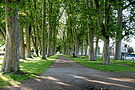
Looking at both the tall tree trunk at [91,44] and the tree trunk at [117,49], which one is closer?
the tall tree trunk at [91,44]

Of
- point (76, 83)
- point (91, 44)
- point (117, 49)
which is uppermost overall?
point (91, 44)

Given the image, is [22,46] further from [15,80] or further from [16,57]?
[15,80]

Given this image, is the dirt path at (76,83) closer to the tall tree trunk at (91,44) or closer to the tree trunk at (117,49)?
the tall tree trunk at (91,44)

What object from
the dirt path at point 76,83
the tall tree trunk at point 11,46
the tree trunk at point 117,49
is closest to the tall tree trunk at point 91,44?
the tree trunk at point 117,49

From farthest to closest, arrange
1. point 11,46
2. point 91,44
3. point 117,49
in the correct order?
point 117,49 → point 91,44 → point 11,46

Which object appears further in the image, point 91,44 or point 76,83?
point 91,44

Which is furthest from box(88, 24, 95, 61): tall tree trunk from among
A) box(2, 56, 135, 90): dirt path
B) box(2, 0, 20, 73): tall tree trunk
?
box(2, 0, 20, 73): tall tree trunk

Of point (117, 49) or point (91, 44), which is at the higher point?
point (91, 44)

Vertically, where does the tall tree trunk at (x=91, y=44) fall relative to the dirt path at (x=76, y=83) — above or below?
above

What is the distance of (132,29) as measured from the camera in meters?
28.0

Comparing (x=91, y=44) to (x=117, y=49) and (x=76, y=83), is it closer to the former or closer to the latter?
(x=117, y=49)

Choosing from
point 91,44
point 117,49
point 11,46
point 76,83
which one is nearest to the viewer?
point 76,83

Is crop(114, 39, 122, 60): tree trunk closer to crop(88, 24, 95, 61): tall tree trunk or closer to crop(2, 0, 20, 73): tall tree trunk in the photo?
crop(88, 24, 95, 61): tall tree trunk

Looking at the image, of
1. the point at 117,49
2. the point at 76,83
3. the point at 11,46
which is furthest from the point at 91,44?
the point at 76,83
